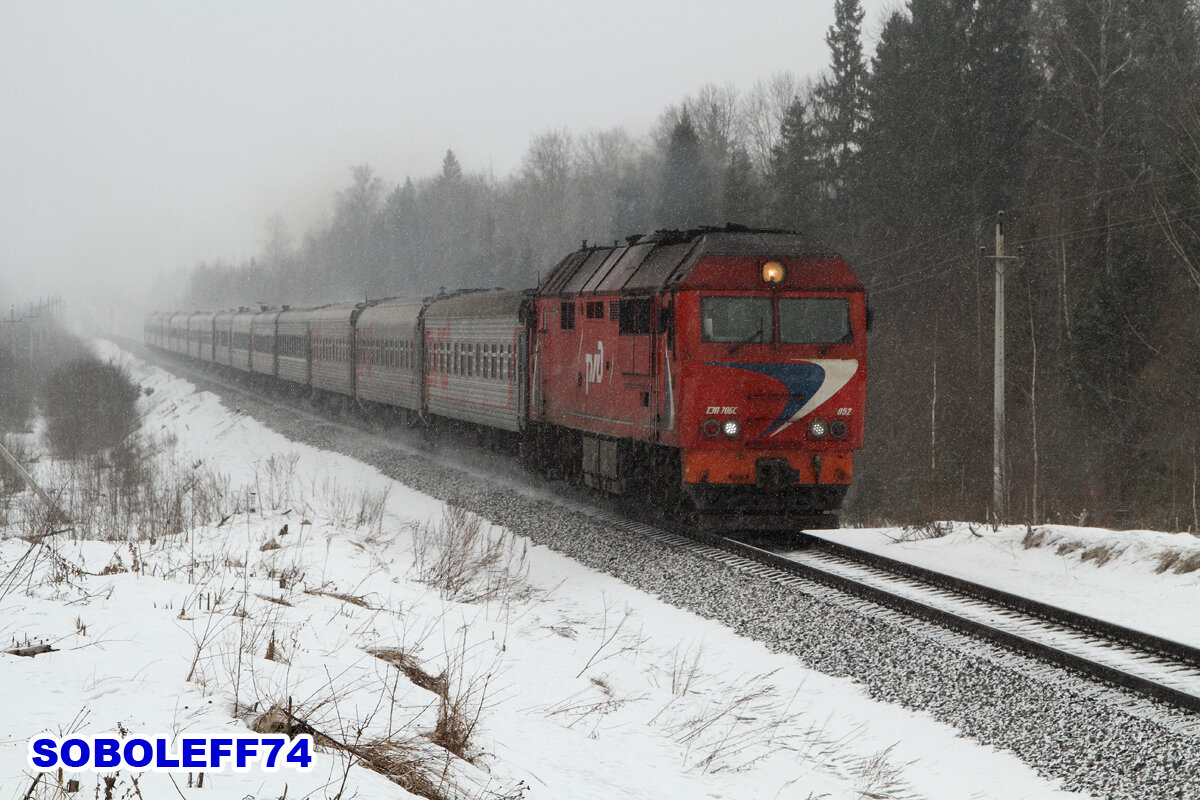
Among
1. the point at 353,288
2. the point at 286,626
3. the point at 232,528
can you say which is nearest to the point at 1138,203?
the point at 232,528

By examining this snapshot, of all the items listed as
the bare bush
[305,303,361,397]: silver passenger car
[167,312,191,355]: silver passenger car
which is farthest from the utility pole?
[167,312,191,355]: silver passenger car

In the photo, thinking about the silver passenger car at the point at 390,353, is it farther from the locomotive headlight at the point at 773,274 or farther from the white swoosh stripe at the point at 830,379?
the white swoosh stripe at the point at 830,379

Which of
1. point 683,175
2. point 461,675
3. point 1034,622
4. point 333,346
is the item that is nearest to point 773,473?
point 1034,622

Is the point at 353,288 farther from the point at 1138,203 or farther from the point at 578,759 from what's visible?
the point at 578,759

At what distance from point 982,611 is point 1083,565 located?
2181 mm

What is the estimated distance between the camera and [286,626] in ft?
22.1

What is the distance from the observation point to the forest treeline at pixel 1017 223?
32.4 m

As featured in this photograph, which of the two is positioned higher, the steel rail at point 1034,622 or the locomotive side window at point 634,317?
the locomotive side window at point 634,317

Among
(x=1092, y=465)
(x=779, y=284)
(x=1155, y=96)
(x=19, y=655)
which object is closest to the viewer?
(x=19, y=655)

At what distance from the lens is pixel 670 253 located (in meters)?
13.1

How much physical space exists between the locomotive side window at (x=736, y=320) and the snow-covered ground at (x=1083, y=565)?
278cm

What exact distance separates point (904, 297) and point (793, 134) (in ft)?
39.6

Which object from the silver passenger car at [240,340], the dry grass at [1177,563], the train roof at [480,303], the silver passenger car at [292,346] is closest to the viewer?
the dry grass at [1177,563]

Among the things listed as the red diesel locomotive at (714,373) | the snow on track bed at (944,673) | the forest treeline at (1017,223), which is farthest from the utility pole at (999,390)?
the snow on track bed at (944,673)
